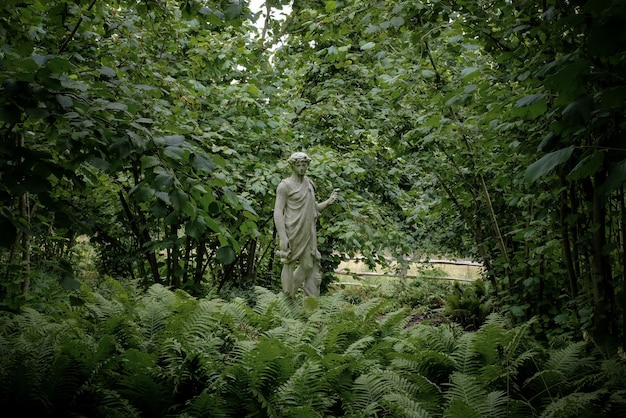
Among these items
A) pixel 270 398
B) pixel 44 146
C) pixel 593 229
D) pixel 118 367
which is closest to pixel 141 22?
pixel 44 146

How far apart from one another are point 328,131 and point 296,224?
156 inches

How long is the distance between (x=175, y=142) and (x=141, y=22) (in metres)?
3.75

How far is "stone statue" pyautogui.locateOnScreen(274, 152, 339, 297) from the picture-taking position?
6.78 m

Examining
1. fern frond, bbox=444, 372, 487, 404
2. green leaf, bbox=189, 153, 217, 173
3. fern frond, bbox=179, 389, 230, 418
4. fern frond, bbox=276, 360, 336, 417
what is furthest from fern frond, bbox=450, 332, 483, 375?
green leaf, bbox=189, 153, 217, 173

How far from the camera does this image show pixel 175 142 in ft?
8.04

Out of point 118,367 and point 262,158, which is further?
point 262,158

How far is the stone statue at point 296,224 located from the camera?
6.78 m

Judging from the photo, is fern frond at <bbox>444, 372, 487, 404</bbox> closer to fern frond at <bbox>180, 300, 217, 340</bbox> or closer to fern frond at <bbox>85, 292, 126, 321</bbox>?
fern frond at <bbox>180, 300, 217, 340</bbox>

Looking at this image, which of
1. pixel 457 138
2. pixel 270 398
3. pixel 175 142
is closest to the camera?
pixel 175 142

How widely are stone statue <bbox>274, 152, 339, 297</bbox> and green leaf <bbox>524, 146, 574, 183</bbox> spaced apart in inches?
197

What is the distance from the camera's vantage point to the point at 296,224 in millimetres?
6836

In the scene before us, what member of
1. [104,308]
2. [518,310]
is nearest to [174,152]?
[104,308]

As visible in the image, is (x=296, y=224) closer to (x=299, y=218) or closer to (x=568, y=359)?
(x=299, y=218)

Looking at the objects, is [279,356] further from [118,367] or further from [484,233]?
[484,233]
